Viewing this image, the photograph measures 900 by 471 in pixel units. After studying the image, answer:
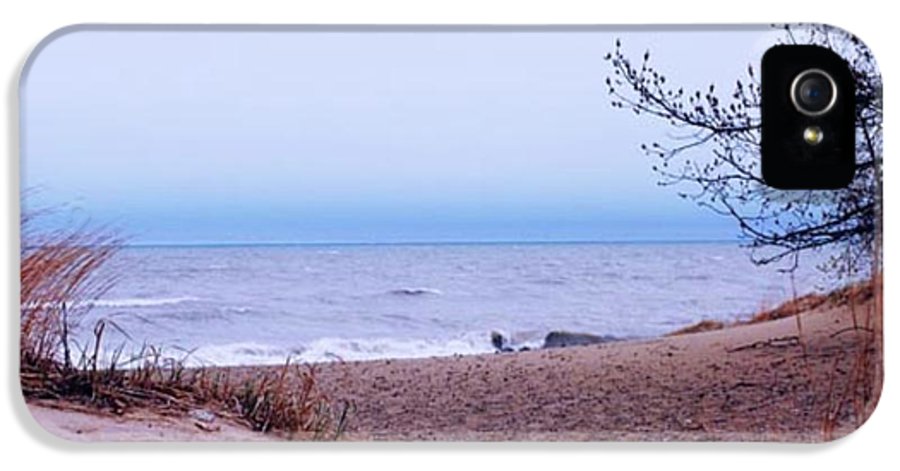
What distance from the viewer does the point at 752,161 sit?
1566 mm

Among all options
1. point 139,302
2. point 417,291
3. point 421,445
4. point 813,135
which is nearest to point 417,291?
point 417,291

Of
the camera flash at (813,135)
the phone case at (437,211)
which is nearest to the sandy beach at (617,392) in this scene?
the phone case at (437,211)

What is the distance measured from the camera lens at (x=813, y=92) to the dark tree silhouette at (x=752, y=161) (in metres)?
0.02

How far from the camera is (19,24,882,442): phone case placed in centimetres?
156

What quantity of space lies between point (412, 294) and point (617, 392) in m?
0.20

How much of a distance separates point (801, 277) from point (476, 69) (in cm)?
34

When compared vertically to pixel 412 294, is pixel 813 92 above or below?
above

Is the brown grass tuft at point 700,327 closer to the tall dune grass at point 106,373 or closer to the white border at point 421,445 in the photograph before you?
the white border at point 421,445

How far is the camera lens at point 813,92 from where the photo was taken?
1.57 m

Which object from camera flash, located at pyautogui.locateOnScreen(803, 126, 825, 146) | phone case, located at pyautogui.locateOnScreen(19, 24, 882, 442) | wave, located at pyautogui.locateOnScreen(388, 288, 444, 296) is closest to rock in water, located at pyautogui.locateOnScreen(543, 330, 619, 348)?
phone case, located at pyautogui.locateOnScreen(19, 24, 882, 442)

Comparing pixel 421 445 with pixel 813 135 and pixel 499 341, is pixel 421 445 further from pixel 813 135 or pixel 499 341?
pixel 813 135

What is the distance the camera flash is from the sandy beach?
14cm

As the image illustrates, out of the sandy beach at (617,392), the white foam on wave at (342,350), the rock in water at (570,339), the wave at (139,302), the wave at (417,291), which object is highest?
the wave at (417,291)

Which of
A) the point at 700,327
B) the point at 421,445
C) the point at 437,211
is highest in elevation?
the point at 437,211
